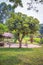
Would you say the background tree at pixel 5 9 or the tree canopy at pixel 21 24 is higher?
the background tree at pixel 5 9

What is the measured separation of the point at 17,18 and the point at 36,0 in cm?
1227

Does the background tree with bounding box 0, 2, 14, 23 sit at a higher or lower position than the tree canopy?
higher

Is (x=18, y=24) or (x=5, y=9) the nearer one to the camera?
(x=5, y=9)

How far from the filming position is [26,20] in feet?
66.1

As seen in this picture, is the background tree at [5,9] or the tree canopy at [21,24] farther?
the tree canopy at [21,24]

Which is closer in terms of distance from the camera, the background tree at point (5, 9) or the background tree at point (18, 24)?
the background tree at point (5, 9)

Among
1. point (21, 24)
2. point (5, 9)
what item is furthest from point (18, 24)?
point (5, 9)

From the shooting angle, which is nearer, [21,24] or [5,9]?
[5,9]

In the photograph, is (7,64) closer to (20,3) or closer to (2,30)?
(20,3)

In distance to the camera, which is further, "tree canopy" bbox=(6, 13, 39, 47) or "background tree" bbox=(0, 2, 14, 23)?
"tree canopy" bbox=(6, 13, 39, 47)

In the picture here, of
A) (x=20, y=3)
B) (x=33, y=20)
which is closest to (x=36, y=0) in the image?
(x=20, y=3)

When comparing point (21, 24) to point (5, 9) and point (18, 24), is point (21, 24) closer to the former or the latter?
point (18, 24)

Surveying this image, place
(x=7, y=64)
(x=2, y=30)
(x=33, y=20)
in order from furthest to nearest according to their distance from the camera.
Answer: (x=2, y=30), (x=33, y=20), (x=7, y=64)

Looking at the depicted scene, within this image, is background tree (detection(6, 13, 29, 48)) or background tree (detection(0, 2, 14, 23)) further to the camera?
background tree (detection(6, 13, 29, 48))
